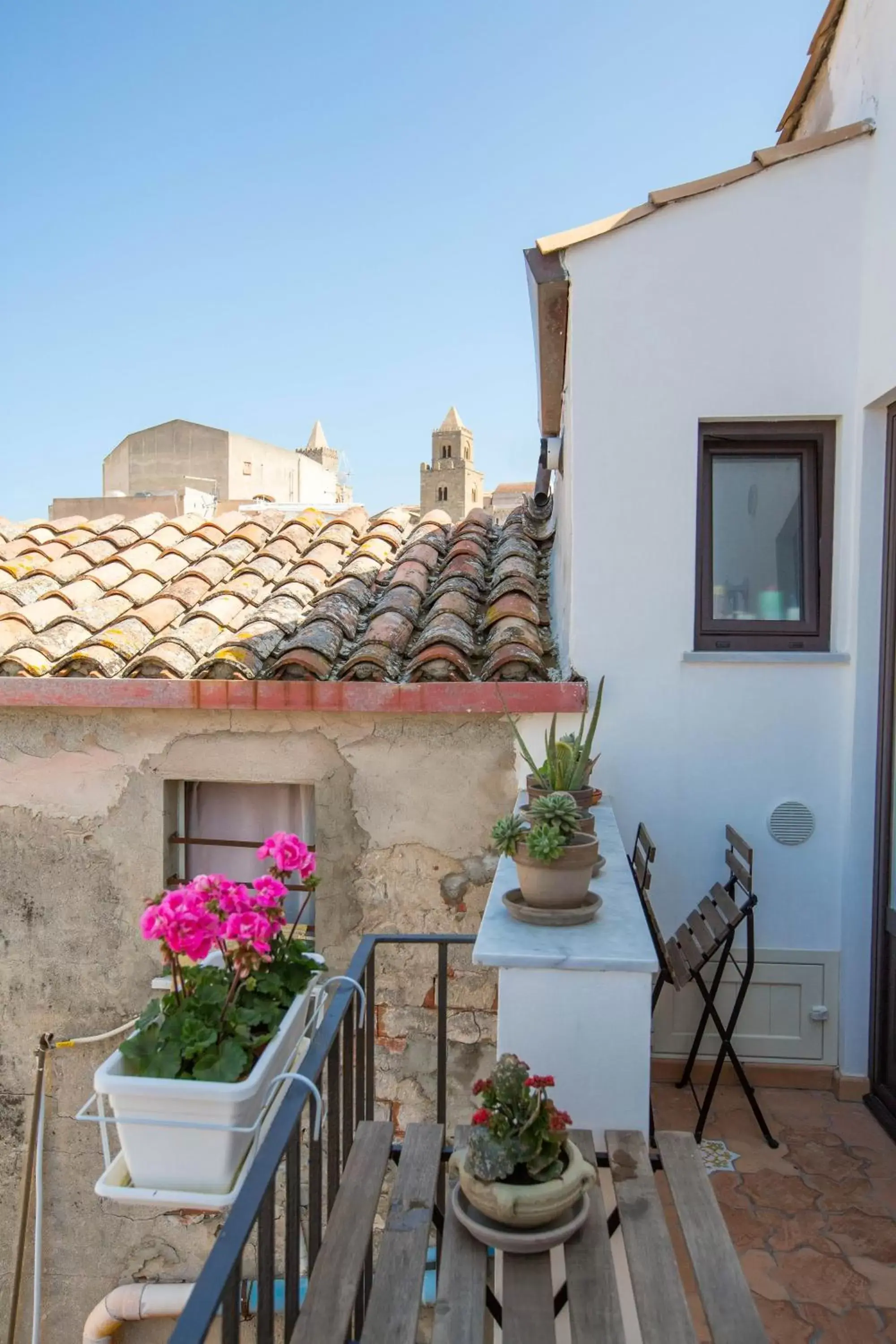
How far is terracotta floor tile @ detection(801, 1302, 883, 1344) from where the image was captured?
7.85 feet

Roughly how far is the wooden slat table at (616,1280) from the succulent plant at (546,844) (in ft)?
2.42

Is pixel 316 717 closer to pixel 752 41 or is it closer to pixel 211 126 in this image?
pixel 752 41

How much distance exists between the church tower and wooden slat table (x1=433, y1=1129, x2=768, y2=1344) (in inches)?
1999

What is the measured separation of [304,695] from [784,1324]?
9.19 ft

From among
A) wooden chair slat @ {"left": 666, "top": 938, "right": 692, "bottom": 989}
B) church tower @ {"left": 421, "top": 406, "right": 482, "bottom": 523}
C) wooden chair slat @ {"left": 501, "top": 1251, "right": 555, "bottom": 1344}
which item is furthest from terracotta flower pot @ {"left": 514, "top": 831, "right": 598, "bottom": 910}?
church tower @ {"left": 421, "top": 406, "right": 482, "bottom": 523}

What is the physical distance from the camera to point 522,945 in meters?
2.18

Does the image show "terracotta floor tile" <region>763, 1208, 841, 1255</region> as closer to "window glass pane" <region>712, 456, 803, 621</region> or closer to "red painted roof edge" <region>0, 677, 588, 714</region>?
"red painted roof edge" <region>0, 677, 588, 714</region>

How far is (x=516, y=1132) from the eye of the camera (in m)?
1.66

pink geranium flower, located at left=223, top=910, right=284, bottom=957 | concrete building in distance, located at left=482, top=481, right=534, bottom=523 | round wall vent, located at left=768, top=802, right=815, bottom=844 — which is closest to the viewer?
pink geranium flower, located at left=223, top=910, right=284, bottom=957

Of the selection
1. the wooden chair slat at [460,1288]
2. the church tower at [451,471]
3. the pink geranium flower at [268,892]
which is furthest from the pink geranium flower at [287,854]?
the church tower at [451,471]

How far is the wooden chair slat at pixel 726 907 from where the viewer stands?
3131 mm

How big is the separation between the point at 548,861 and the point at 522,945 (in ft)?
0.81

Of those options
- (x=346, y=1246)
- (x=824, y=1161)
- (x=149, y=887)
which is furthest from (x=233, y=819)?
(x=346, y=1246)

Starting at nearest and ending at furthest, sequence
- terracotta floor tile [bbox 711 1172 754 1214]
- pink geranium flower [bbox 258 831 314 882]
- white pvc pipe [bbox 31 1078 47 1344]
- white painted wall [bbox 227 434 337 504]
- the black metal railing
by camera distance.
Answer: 1. the black metal railing
2. pink geranium flower [bbox 258 831 314 882]
3. terracotta floor tile [bbox 711 1172 754 1214]
4. white pvc pipe [bbox 31 1078 47 1344]
5. white painted wall [bbox 227 434 337 504]
